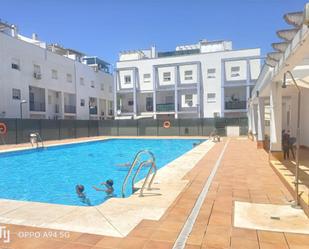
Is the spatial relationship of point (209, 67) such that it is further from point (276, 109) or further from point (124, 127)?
point (276, 109)

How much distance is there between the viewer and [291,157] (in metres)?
9.95

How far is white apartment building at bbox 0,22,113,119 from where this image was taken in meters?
23.4

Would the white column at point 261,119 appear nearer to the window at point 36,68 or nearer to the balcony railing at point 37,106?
the balcony railing at point 37,106

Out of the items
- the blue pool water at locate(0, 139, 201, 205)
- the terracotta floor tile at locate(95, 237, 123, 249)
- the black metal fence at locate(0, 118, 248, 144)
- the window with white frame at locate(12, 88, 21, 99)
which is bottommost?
the blue pool water at locate(0, 139, 201, 205)

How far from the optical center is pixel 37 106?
27781mm

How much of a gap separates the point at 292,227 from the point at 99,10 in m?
10.8

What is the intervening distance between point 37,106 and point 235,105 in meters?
20.8

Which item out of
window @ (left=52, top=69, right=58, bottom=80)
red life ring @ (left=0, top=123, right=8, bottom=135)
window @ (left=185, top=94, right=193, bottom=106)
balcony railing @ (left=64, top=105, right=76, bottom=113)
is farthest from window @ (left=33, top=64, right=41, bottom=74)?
window @ (left=185, top=94, right=193, bottom=106)

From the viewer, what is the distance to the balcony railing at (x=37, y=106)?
2691 cm

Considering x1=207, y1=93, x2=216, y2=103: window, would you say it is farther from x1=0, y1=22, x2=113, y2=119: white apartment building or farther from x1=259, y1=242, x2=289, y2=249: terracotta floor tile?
x1=259, y1=242, x2=289, y2=249: terracotta floor tile

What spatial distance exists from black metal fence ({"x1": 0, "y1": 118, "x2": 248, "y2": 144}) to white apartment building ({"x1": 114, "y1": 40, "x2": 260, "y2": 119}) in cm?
431

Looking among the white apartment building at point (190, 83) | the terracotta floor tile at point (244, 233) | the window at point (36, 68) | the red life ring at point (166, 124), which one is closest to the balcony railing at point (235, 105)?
the white apartment building at point (190, 83)

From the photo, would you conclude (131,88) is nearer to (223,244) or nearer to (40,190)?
(40,190)

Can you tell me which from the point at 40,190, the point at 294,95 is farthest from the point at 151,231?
the point at 294,95
